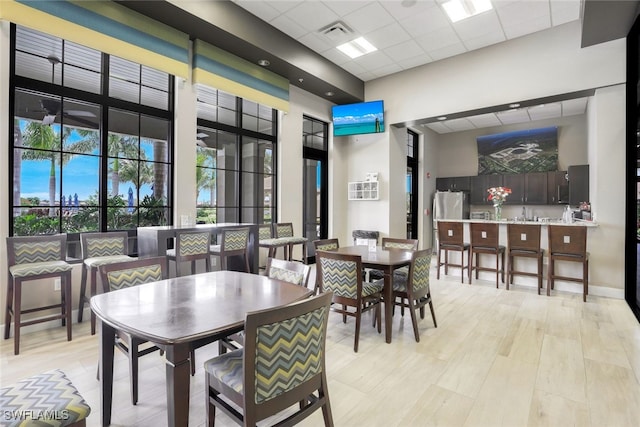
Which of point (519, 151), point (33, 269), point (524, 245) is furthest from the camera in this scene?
point (519, 151)

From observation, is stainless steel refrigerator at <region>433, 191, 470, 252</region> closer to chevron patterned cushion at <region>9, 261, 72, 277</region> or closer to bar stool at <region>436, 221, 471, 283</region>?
bar stool at <region>436, 221, 471, 283</region>

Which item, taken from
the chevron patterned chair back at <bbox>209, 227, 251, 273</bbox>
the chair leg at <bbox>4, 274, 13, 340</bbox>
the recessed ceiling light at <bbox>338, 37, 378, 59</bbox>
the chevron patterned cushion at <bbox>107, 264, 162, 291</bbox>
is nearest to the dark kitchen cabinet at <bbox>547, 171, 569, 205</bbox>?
the recessed ceiling light at <bbox>338, 37, 378, 59</bbox>

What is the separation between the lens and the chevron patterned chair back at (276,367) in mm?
1245

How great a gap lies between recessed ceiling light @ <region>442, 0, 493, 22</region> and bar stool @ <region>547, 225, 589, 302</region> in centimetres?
315

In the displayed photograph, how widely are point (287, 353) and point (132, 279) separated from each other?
1.50m

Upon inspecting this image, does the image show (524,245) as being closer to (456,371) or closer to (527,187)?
(456,371)

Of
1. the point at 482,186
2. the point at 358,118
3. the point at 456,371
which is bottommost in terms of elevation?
the point at 456,371

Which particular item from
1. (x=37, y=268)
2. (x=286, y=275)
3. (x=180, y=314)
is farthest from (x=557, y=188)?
(x=37, y=268)

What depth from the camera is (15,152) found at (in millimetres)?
3158

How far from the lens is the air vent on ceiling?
461 cm

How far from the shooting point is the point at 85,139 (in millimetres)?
3672

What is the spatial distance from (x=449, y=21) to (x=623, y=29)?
2054 millimetres

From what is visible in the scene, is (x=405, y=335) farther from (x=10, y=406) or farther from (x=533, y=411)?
(x=10, y=406)

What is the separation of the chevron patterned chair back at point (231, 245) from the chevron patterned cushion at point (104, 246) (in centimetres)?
100
